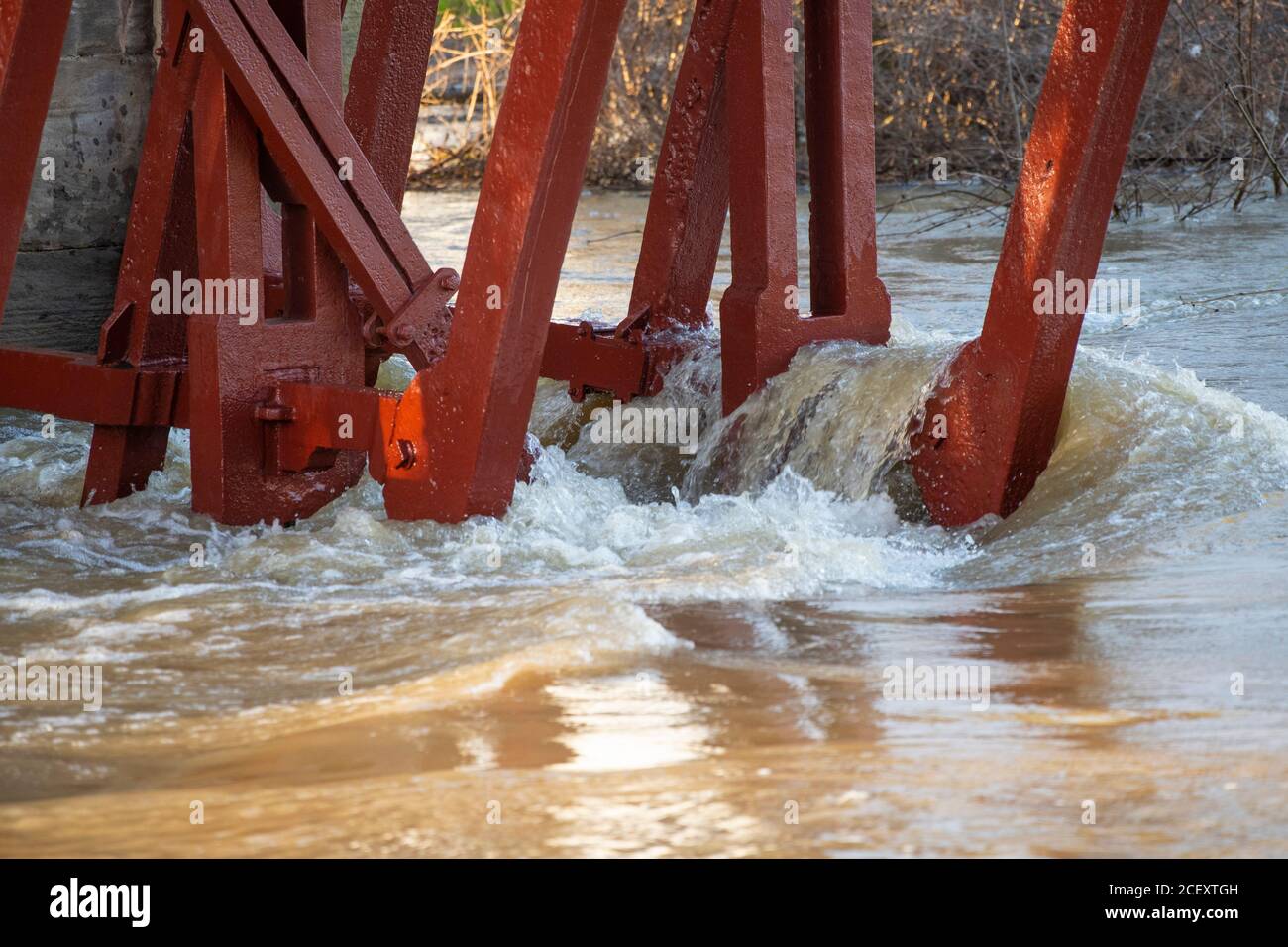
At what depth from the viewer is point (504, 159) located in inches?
156

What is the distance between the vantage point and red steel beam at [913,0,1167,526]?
3.89 meters

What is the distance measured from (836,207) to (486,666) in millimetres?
2520

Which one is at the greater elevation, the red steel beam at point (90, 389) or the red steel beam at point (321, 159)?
the red steel beam at point (321, 159)

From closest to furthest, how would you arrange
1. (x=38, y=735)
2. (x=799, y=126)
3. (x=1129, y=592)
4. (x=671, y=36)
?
(x=38, y=735)
(x=1129, y=592)
(x=671, y=36)
(x=799, y=126)

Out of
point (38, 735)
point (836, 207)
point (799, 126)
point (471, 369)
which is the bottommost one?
point (38, 735)

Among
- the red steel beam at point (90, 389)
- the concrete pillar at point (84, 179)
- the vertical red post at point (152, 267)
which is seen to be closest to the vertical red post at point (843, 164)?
the vertical red post at point (152, 267)

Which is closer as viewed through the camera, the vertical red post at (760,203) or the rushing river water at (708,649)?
the rushing river water at (708,649)

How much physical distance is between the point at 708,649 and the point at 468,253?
1.48 meters

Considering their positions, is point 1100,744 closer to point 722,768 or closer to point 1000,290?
point 722,768

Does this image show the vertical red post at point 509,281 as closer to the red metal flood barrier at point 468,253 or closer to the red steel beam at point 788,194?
the red metal flood barrier at point 468,253

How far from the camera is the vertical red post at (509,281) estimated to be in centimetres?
387

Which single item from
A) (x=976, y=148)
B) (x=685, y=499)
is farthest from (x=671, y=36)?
(x=685, y=499)

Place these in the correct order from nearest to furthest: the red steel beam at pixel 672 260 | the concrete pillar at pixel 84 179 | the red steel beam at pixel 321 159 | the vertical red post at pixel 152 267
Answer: the red steel beam at pixel 321 159 < the vertical red post at pixel 152 267 < the red steel beam at pixel 672 260 < the concrete pillar at pixel 84 179

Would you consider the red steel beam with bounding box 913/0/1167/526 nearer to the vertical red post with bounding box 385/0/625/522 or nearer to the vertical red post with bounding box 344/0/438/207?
the vertical red post with bounding box 385/0/625/522
